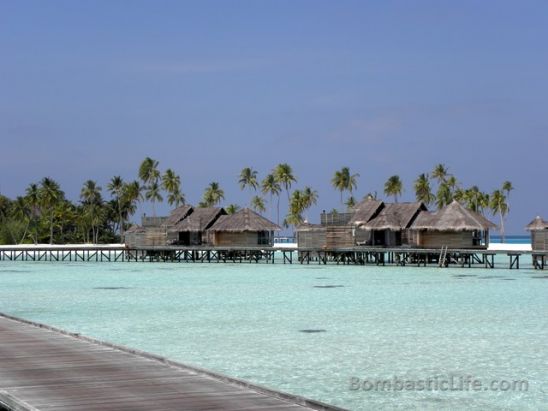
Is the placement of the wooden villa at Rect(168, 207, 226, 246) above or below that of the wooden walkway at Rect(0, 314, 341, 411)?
above

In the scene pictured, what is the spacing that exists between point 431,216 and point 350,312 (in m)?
34.4

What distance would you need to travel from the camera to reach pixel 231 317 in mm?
26250

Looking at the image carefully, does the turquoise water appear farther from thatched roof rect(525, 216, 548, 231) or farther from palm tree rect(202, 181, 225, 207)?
palm tree rect(202, 181, 225, 207)

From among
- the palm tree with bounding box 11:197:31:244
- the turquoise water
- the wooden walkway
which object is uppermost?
the palm tree with bounding box 11:197:31:244

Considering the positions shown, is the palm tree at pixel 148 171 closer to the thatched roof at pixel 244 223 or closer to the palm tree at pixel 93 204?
the palm tree at pixel 93 204

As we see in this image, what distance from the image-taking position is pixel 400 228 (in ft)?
203

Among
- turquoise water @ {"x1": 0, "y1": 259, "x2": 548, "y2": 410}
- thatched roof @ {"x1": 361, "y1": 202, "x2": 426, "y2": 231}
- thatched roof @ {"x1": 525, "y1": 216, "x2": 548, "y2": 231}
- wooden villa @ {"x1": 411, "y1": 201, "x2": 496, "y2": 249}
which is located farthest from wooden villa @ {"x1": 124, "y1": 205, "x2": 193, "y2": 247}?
turquoise water @ {"x1": 0, "y1": 259, "x2": 548, "y2": 410}

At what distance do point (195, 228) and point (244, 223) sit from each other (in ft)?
16.2

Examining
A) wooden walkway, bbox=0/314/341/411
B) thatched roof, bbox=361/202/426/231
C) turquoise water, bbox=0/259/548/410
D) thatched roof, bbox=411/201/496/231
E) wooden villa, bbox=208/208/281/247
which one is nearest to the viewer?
wooden walkway, bbox=0/314/341/411

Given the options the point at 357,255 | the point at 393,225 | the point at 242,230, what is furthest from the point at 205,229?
the point at 393,225

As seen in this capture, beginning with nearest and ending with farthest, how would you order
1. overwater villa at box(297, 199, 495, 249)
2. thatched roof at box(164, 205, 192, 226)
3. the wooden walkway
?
the wooden walkway, overwater villa at box(297, 199, 495, 249), thatched roof at box(164, 205, 192, 226)

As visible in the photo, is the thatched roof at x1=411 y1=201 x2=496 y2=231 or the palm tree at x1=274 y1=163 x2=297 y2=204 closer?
the thatched roof at x1=411 y1=201 x2=496 y2=231

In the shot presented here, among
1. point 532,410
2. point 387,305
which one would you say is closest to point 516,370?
point 532,410

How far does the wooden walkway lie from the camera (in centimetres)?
1060
